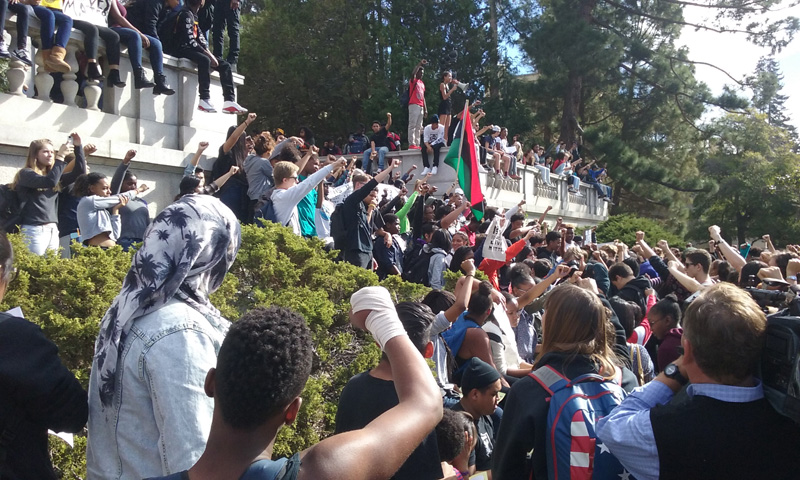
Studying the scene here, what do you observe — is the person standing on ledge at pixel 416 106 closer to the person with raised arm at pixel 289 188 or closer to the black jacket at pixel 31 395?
the person with raised arm at pixel 289 188

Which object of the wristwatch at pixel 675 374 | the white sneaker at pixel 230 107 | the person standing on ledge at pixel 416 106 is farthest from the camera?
the person standing on ledge at pixel 416 106

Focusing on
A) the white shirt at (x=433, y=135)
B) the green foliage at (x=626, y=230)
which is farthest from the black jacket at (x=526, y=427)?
the green foliage at (x=626, y=230)

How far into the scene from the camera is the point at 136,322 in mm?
2260

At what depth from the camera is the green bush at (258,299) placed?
3576mm

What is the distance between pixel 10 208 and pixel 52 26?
2.39m

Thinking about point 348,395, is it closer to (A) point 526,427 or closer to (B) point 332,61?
(A) point 526,427

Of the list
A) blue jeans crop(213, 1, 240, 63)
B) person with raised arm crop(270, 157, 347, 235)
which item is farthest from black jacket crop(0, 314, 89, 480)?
blue jeans crop(213, 1, 240, 63)

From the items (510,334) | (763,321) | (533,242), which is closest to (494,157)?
(533,242)

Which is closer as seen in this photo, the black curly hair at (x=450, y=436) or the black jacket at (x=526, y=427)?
the black jacket at (x=526, y=427)

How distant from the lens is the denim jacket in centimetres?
209

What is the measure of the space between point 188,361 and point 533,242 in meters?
10.3

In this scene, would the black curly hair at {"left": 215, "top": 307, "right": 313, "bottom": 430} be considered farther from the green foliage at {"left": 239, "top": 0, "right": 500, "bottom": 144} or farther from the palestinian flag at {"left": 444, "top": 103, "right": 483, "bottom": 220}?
the green foliage at {"left": 239, "top": 0, "right": 500, "bottom": 144}

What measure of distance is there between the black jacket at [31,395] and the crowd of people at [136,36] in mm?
6000

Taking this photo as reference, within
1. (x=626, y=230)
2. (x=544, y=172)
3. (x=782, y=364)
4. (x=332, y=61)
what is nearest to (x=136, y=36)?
(x=782, y=364)
